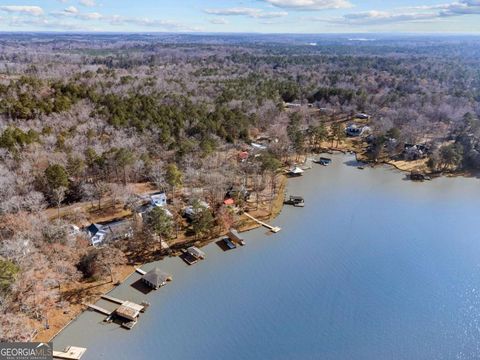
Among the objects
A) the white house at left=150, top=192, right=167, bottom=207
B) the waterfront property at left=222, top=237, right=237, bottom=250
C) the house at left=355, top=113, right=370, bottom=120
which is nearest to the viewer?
the waterfront property at left=222, top=237, right=237, bottom=250

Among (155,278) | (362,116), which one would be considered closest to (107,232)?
(155,278)

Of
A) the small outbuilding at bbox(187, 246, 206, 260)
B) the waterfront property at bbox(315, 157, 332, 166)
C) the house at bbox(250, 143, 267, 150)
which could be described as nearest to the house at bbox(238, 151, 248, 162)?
the house at bbox(250, 143, 267, 150)

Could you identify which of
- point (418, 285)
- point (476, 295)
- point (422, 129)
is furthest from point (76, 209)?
point (422, 129)

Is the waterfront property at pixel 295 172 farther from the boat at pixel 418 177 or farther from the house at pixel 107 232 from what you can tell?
the house at pixel 107 232

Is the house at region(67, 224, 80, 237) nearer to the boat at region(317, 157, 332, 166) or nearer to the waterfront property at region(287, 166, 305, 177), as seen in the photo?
the waterfront property at region(287, 166, 305, 177)

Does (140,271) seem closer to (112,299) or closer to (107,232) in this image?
(112,299)

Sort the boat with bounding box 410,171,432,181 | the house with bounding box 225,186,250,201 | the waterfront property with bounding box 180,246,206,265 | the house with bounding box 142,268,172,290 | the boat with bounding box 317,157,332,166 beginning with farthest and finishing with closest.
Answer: the boat with bounding box 317,157,332,166
the boat with bounding box 410,171,432,181
the house with bounding box 225,186,250,201
the waterfront property with bounding box 180,246,206,265
the house with bounding box 142,268,172,290

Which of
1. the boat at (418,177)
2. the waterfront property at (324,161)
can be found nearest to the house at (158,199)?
the waterfront property at (324,161)
